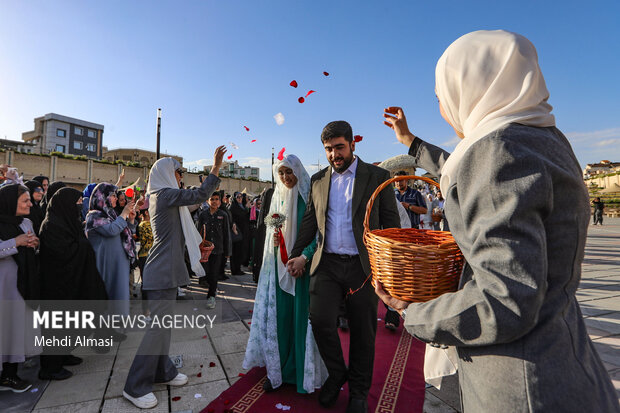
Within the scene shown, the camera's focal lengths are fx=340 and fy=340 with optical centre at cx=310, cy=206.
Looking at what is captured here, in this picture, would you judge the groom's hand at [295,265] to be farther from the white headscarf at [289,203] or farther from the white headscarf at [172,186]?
the white headscarf at [172,186]

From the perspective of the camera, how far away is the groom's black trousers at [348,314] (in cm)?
271

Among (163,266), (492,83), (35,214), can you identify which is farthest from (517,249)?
(35,214)

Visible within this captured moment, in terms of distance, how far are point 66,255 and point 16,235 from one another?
20.1 inches

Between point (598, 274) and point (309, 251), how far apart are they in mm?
8596

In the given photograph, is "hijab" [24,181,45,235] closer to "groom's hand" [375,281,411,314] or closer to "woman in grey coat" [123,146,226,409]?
"woman in grey coat" [123,146,226,409]

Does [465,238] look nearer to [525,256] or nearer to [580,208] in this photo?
[525,256]

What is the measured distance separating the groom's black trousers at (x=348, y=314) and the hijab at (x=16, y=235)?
9.41 feet

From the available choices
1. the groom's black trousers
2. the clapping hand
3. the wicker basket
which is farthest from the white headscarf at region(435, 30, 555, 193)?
the groom's black trousers

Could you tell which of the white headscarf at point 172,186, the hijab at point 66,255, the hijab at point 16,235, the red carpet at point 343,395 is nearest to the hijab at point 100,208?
the hijab at point 66,255

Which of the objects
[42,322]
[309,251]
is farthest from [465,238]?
[42,322]

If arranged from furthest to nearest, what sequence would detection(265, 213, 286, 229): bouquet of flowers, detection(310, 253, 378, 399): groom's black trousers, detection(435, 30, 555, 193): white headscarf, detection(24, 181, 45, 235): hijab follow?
detection(24, 181, 45, 235): hijab, detection(265, 213, 286, 229): bouquet of flowers, detection(310, 253, 378, 399): groom's black trousers, detection(435, 30, 555, 193): white headscarf

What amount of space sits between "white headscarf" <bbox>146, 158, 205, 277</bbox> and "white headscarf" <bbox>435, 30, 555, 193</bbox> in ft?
9.11

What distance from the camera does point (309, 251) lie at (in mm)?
3016

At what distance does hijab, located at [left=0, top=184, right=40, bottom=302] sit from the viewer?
326cm
